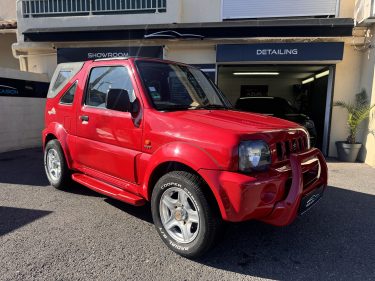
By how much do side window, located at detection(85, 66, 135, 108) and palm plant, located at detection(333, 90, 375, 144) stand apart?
6.28 metres

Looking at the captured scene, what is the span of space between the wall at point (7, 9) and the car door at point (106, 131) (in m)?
11.0

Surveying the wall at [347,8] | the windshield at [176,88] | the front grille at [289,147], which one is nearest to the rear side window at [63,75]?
the windshield at [176,88]

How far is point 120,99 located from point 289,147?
1.84 meters

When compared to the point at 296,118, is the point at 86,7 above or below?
above

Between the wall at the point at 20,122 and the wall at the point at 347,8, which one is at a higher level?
the wall at the point at 347,8

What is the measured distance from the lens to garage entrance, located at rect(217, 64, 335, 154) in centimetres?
887

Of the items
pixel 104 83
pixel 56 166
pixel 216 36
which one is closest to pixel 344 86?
pixel 216 36

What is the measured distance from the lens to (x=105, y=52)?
9.34 meters

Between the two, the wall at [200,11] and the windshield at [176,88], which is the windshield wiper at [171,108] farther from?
the wall at [200,11]

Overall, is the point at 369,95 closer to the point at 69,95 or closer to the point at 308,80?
the point at 308,80

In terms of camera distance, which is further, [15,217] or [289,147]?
[15,217]

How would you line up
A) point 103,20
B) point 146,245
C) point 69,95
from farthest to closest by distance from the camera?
point 103,20
point 69,95
point 146,245

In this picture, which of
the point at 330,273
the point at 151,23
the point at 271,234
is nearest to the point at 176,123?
the point at 271,234

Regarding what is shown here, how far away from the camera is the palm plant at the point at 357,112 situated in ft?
25.6
